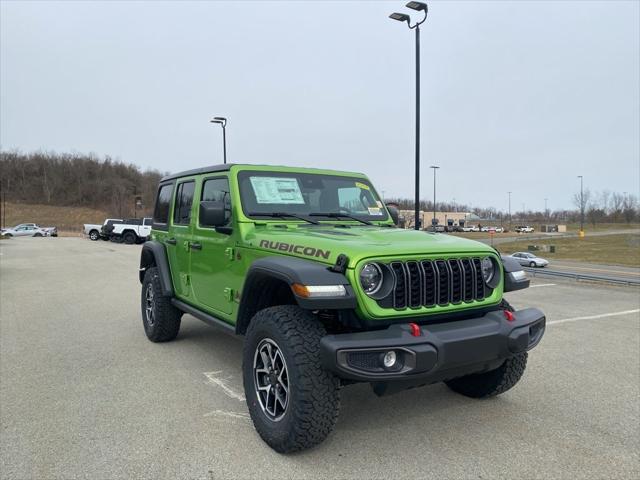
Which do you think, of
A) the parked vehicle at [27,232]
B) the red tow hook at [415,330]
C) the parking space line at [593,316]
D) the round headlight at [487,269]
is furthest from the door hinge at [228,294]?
the parked vehicle at [27,232]

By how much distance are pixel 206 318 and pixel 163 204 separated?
203 cm

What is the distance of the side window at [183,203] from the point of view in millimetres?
4988

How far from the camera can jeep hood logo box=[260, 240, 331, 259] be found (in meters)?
3.10

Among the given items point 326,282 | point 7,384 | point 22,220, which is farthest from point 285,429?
point 22,220

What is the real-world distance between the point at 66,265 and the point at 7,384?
13.1m

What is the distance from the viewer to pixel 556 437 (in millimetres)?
3348

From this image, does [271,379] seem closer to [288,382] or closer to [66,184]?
[288,382]

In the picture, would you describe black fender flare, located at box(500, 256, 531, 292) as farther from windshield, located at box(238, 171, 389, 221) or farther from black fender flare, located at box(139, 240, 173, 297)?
black fender flare, located at box(139, 240, 173, 297)

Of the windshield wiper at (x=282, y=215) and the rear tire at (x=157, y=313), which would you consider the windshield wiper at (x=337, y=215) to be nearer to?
the windshield wiper at (x=282, y=215)

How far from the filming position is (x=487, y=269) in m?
3.53

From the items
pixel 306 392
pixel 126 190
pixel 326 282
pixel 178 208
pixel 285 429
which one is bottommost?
pixel 285 429

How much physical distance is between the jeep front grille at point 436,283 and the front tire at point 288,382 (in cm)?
58

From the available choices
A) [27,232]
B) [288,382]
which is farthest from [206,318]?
[27,232]

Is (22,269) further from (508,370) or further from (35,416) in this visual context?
(508,370)
